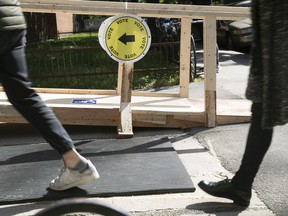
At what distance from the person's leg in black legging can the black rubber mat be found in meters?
0.51

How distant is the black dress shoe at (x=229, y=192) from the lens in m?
3.06

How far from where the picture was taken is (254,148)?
115 inches

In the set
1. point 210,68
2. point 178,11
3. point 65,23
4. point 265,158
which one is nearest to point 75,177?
point 265,158

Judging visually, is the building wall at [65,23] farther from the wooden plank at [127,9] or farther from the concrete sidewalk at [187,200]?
the concrete sidewalk at [187,200]

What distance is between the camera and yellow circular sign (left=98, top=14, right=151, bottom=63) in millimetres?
4902

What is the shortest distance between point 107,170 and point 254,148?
1.34m

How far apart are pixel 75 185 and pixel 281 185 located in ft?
5.05

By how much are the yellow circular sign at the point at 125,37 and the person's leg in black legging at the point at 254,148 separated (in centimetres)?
221

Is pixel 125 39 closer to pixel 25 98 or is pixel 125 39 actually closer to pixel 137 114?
pixel 137 114

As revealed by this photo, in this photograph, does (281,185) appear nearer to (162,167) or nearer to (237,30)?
(162,167)

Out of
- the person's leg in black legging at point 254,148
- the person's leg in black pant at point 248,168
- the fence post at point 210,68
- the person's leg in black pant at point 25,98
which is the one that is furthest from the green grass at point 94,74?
the person's leg in black legging at point 254,148

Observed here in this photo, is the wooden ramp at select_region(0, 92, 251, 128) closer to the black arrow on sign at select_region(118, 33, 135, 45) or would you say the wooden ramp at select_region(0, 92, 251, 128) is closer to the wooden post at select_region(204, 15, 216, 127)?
the wooden post at select_region(204, 15, 216, 127)

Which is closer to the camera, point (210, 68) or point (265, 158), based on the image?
point (265, 158)

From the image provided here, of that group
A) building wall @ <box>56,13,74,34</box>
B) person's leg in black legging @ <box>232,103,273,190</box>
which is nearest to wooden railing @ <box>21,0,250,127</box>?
person's leg in black legging @ <box>232,103,273,190</box>
